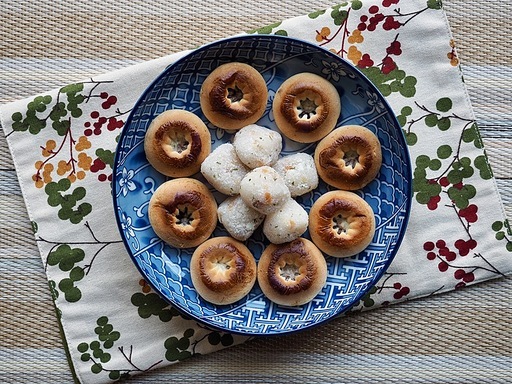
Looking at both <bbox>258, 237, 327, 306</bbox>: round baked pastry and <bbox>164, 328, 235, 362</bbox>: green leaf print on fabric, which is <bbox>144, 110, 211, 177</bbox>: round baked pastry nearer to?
<bbox>258, 237, 327, 306</bbox>: round baked pastry

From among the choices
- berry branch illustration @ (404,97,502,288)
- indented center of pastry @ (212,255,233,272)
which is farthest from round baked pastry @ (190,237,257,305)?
berry branch illustration @ (404,97,502,288)

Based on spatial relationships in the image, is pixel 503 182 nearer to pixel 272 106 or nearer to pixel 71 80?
pixel 272 106

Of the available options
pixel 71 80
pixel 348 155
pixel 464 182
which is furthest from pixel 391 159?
pixel 71 80

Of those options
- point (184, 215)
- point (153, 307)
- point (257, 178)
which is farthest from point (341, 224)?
point (153, 307)

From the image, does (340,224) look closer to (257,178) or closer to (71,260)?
(257,178)

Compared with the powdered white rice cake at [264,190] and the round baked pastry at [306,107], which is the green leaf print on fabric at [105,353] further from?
the round baked pastry at [306,107]

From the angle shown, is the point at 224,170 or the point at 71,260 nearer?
the point at 224,170
